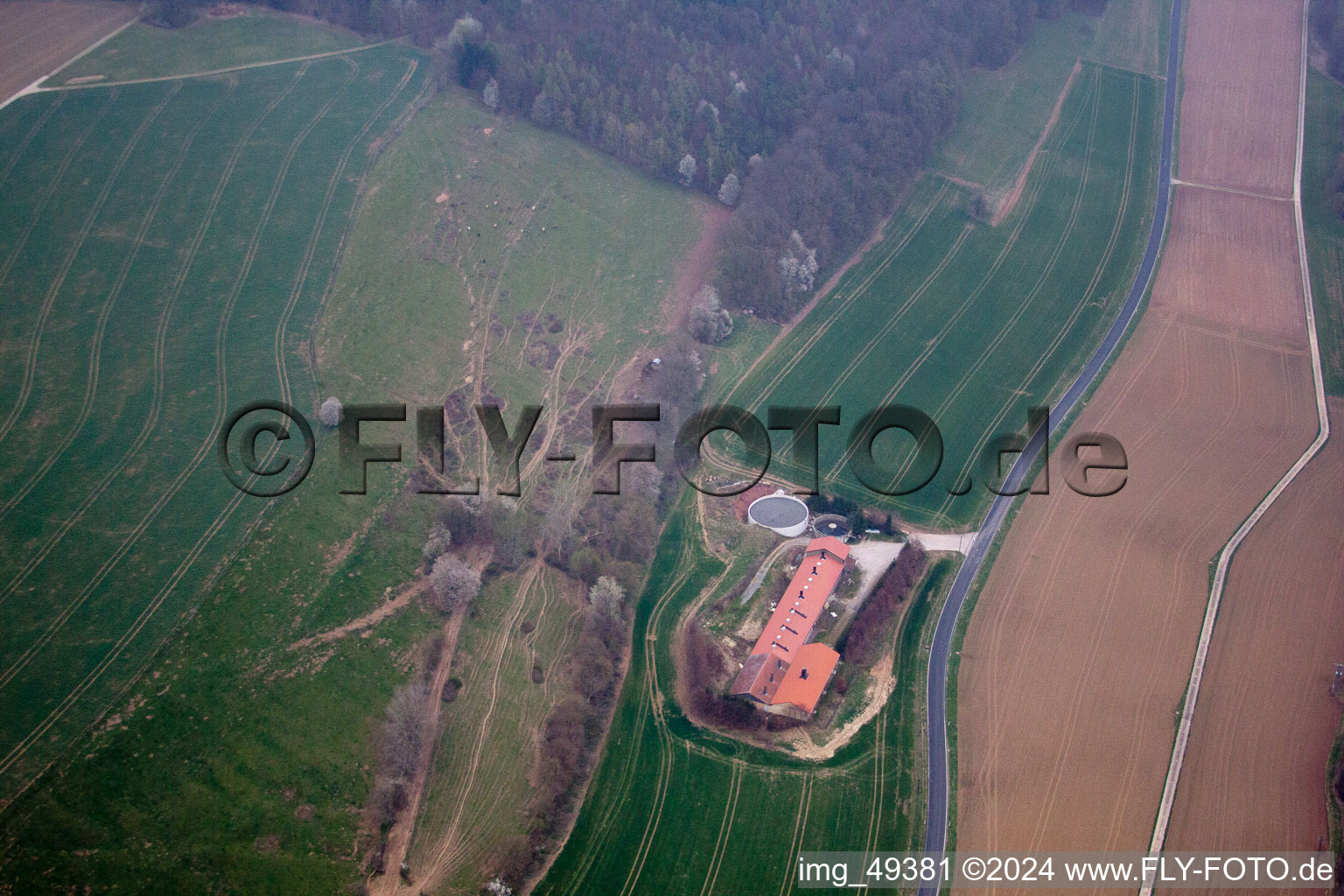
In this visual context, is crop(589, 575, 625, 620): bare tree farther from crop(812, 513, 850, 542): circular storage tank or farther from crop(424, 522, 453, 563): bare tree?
crop(812, 513, 850, 542): circular storage tank

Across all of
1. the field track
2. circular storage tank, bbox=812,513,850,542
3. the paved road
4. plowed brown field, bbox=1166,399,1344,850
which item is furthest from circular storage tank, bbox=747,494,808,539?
the field track

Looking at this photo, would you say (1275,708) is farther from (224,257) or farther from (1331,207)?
(224,257)

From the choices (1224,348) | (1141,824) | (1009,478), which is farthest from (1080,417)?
(1141,824)

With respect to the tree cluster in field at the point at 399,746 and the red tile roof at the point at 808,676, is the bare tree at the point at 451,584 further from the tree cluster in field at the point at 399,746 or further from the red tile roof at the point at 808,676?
the red tile roof at the point at 808,676

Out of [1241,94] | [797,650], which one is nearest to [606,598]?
[797,650]

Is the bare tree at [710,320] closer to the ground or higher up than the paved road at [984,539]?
higher up

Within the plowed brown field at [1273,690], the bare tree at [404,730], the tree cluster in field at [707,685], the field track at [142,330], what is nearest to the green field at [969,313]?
the tree cluster in field at [707,685]
